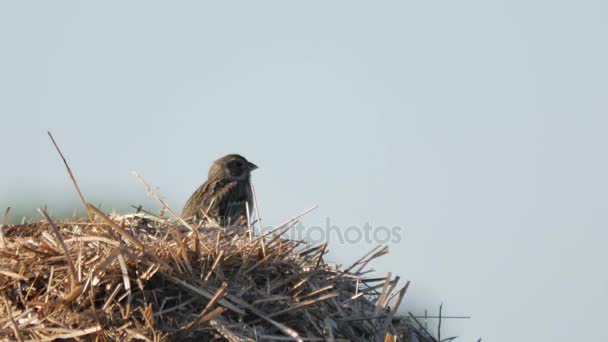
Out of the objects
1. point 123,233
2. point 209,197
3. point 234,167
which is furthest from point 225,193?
point 123,233

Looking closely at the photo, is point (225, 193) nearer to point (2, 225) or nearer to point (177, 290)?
point (2, 225)

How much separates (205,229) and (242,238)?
0.60 m

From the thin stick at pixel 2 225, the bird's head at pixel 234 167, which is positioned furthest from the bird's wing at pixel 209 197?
the thin stick at pixel 2 225

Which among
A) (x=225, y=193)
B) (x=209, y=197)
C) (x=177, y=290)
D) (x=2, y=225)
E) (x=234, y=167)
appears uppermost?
(x=234, y=167)

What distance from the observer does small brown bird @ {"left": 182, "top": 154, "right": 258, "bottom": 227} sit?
1244 cm

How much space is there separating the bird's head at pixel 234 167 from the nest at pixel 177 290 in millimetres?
6385

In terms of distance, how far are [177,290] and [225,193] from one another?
651 centimetres

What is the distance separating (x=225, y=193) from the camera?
42.2ft

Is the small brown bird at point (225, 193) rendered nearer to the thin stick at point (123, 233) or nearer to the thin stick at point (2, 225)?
the thin stick at point (2, 225)

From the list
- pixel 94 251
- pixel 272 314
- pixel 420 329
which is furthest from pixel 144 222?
pixel 420 329

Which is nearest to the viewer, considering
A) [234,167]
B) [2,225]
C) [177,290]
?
[177,290]

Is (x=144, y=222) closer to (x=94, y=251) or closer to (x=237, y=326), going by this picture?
(x=94, y=251)

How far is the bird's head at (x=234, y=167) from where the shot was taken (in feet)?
44.8

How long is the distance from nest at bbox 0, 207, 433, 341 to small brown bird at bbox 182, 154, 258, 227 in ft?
16.5
